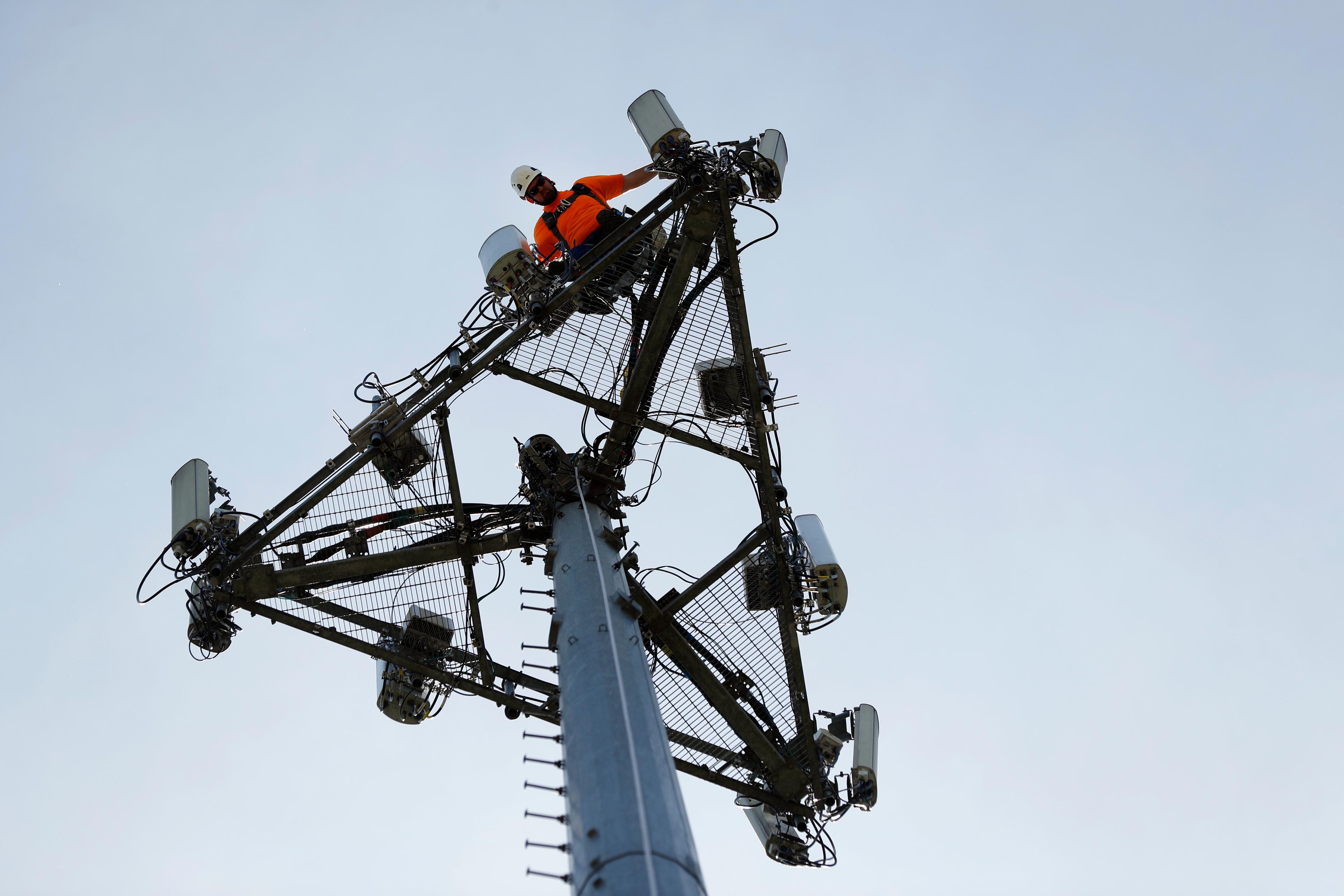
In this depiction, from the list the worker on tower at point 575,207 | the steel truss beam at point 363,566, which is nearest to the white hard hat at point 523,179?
the worker on tower at point 575,207

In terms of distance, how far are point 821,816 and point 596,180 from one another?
310 inches

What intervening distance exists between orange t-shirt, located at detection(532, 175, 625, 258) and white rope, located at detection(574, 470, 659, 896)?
3.14 metres

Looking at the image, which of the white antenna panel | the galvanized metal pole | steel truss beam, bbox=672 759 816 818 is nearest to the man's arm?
the white antenna panel

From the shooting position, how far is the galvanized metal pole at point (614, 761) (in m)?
5.49

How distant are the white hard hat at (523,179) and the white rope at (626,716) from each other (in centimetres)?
419

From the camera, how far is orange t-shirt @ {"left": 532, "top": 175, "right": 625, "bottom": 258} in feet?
38.4

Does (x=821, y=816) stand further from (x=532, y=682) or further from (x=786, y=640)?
(x=532, y=682)

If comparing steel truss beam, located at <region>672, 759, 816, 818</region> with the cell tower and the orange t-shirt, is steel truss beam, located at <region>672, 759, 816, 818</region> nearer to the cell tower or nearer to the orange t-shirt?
the cell tower

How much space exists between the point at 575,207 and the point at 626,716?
6.95 metres

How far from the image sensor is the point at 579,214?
11820mm

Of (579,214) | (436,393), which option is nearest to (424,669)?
(436,393)

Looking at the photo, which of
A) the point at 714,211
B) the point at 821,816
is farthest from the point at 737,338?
the point at 821,816

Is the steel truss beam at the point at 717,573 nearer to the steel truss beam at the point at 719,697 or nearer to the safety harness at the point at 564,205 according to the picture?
the steel truss beam at the point at 719,697

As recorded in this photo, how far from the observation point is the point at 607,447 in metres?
11.6
